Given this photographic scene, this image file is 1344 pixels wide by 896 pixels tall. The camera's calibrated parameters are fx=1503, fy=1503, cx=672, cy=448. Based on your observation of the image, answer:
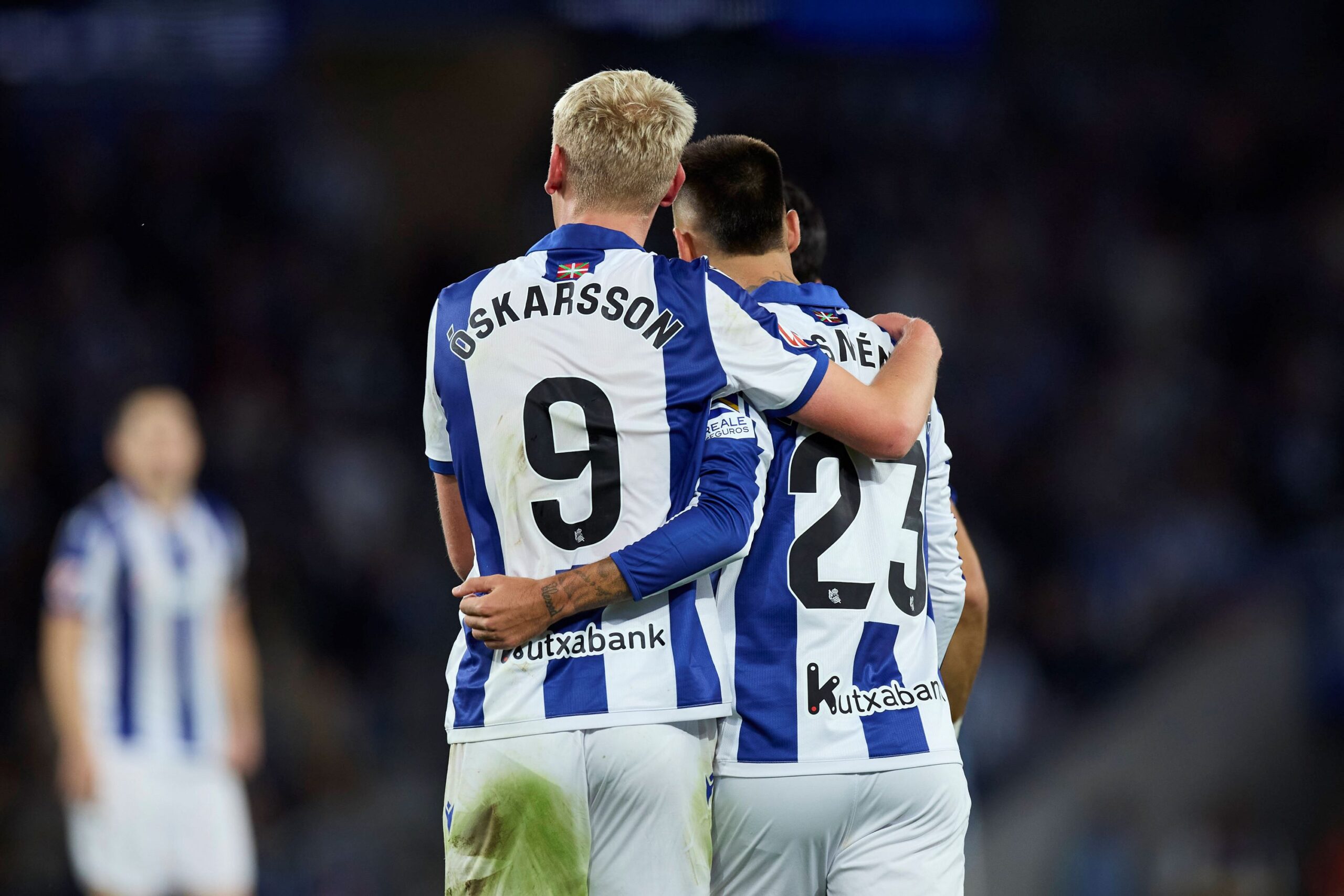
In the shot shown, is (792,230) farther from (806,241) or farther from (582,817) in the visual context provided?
(582,817)

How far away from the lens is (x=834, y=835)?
288 cm

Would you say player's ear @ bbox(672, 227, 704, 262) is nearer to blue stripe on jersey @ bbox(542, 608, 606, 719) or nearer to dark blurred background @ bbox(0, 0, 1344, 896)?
blue stripe on jersey @ bbox(542, 608, 606, 719)

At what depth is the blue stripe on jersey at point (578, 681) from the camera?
2.60 metres

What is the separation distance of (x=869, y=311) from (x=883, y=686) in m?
9.54

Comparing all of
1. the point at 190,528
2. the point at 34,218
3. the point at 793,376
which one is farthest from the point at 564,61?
the point at 793,376

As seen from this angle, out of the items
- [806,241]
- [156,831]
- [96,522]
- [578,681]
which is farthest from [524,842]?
[96,522]

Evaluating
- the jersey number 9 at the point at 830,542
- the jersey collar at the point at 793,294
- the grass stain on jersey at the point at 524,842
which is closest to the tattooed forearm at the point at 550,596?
the grass stain on jersey at the point at 524,842

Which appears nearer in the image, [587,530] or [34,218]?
[587,530]

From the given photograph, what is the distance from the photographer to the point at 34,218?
12.1 metres

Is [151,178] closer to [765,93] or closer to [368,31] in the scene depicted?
[368,31]

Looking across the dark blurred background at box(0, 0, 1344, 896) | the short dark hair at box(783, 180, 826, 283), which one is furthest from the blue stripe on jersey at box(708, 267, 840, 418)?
the dark blurred background at box(0, 0, 1344, 896)

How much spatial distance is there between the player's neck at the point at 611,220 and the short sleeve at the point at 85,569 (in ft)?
18.5

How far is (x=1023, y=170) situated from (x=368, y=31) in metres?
5.86

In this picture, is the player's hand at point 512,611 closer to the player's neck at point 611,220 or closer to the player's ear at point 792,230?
the player's neck at point 611,220
